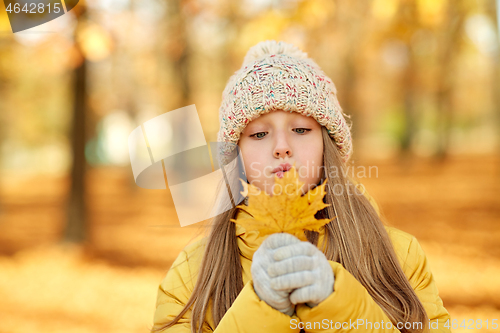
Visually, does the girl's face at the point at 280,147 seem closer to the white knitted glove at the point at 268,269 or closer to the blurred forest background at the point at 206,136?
the white knitted glove at the point at 268,269

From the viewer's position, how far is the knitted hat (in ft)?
6.33

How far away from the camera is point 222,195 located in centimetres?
228

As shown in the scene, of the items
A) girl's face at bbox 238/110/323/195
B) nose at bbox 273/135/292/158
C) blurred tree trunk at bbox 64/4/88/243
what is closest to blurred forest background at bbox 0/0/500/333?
blurred tree trunk at bbox 64/4/88/243

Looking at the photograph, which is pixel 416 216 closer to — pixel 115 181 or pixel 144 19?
pixel 144 19

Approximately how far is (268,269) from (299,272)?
0.34ft

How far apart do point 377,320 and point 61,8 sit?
5.29 meters

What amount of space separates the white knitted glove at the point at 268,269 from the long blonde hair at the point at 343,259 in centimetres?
55

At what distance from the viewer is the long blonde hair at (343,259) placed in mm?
1854

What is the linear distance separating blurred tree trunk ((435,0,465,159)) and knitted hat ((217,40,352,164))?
35.0 feet

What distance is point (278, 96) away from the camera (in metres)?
1.91

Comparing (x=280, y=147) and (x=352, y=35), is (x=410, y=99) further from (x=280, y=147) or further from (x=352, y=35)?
(x=280, y=147)

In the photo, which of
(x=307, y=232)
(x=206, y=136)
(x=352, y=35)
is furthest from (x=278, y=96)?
(x=352, y=35)

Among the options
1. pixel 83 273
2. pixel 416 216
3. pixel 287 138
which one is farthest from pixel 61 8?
pixel 416 216

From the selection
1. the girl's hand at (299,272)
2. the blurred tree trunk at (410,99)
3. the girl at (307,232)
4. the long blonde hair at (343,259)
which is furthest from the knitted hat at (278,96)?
the blurred tree trunk at (410,99)
